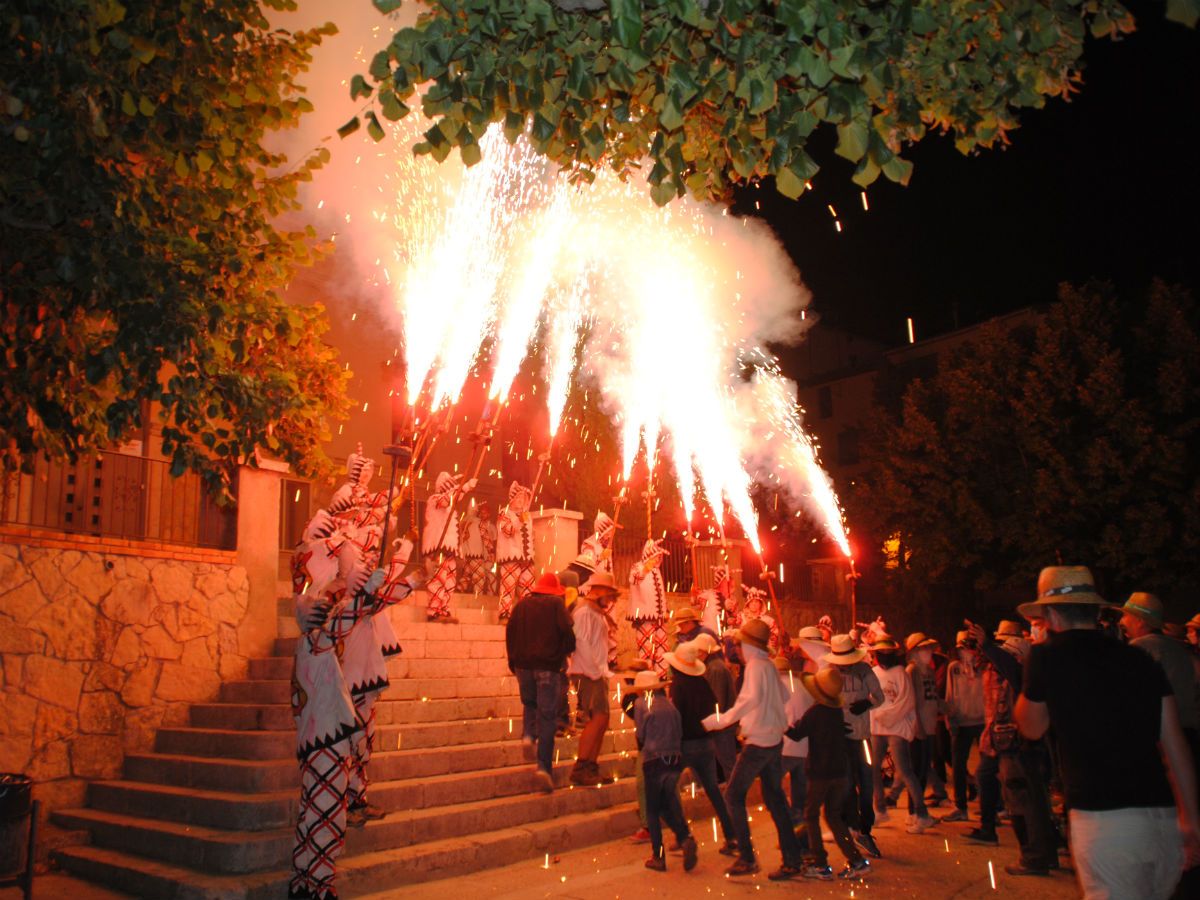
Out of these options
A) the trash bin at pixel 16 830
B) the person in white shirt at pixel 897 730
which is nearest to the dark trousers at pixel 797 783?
the person in white shirt at pixel 897 730

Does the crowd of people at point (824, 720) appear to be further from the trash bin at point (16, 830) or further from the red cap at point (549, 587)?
the trash bin at point (16, 830)

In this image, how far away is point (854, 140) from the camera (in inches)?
158

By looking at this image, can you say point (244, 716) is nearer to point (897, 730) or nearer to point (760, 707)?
point (760, 707)

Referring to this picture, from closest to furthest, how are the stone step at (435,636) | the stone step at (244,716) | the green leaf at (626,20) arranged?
the green leaf at (626,20) < the stone step at (244,716) < the stone step at (435,636)

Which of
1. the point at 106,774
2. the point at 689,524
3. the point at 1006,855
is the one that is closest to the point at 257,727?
the point at 106,774

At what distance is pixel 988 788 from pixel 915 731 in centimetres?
149

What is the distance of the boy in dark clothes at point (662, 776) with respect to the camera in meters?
7.93

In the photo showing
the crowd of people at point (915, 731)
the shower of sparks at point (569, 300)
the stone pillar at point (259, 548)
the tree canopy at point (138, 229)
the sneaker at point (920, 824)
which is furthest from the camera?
the shower of sparks at point (569, 300)

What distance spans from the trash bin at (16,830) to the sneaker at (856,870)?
6.14m

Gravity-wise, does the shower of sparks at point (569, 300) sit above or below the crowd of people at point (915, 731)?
above

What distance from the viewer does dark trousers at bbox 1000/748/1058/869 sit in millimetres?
7742

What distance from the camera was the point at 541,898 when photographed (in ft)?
23.3

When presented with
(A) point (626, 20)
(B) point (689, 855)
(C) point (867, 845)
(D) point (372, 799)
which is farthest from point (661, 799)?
(A) point (626, 20)

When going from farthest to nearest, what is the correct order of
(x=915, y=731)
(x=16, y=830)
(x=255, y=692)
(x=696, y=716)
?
(x=915, y=731)
(x=255, y=692)
(x=696, y=716)
(x=16, y=830)
